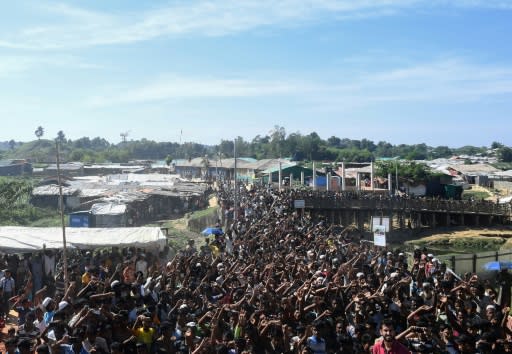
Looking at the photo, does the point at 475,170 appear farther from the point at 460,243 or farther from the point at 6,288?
the point at 6,288

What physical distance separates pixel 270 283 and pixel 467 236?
30973 mm

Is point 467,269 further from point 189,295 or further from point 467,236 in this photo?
point 467,236

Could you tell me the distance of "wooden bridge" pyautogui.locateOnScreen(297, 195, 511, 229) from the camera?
39.6 metres

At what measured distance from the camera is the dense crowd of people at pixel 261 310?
781 centimetres

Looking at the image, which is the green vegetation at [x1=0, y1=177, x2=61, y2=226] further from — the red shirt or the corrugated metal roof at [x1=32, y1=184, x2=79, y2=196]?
the red shirt

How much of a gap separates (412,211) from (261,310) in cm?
3388

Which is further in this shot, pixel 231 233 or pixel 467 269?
pixel 231 233

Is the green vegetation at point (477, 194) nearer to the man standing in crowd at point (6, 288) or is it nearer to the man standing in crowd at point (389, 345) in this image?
the man standing in crowd at point (6, 288)

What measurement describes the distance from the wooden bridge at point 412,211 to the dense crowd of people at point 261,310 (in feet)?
81.7

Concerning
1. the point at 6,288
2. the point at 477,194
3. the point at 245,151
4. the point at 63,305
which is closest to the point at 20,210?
the point at 6,288

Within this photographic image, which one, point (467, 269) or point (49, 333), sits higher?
point (49, 333)

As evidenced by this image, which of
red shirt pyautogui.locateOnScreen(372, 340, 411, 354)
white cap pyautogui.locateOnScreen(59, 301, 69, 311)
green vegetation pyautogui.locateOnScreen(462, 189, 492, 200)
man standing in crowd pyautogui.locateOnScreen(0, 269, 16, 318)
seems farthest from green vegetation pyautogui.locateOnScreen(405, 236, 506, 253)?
white cap pyautogui.locateOnScreen(59, 301, 69, 311)

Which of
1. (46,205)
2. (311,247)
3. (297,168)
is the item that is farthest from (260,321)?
(297,168)

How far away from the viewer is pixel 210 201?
4953 cm
